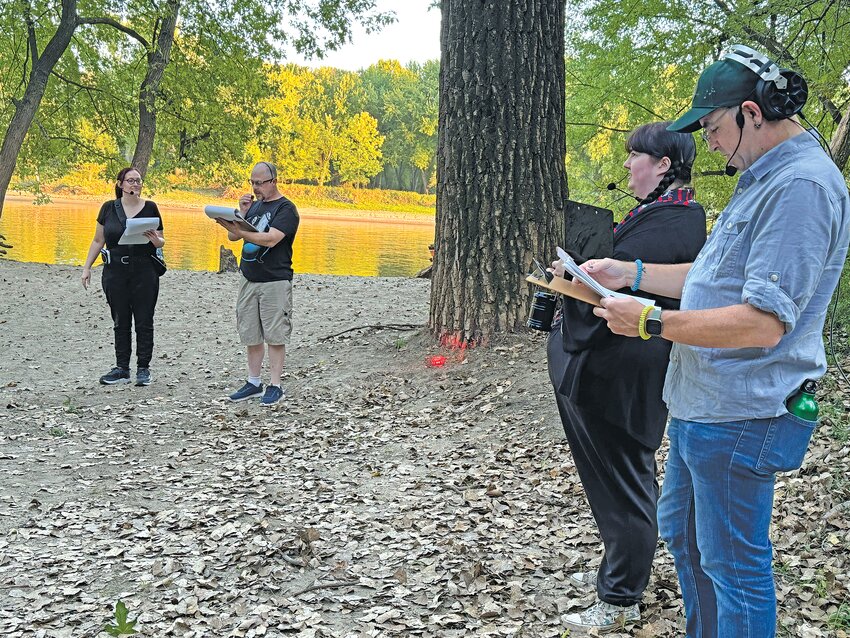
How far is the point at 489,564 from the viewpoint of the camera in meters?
3.88

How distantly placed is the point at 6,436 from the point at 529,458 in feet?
13.6

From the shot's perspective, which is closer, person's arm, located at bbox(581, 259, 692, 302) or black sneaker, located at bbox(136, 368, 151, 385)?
person's arm, located at bbox(581, 259, 692, 302)

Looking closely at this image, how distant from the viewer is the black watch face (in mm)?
2197

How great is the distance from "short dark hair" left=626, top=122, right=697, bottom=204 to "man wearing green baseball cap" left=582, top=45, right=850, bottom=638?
546 mm

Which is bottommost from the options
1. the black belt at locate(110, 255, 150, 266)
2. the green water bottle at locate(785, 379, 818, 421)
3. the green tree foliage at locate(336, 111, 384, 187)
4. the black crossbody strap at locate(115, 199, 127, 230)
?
the black belt at locate(110, 255, 150, 266)

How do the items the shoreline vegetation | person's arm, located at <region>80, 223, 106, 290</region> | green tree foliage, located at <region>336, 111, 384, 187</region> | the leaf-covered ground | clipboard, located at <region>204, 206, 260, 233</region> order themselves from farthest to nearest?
green tree foliage, located at <region>336, 111, 384, 187</region>, the shoreline vegetation, person's arm, located at <region>80, 223, 106, 290</region>, clipboard, located at <region>204, 206, 260, 233</region>, the leaf-covered ground

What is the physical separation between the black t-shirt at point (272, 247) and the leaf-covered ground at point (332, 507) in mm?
1187

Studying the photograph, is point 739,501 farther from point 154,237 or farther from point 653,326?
point 154,237

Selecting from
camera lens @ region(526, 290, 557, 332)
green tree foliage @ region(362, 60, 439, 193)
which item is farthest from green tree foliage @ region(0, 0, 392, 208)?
green tree foliage @ region(362, 60, 439, 193)

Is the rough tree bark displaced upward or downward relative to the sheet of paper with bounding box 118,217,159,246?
upward

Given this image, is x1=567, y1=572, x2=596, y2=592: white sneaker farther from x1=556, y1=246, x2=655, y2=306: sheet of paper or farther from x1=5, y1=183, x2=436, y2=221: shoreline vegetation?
x1=5, y1=183, x2=436, y2=221: shoreline vegetation

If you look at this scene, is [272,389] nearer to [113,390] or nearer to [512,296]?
[113,390]

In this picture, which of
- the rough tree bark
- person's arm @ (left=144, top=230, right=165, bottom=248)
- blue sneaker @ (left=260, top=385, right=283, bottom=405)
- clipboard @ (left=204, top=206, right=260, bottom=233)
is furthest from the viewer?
the rough tree bark

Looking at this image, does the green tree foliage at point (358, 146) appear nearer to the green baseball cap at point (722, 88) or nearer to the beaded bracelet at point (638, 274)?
the beaded bracelet at point (638, 274)
